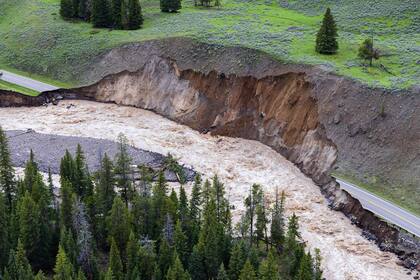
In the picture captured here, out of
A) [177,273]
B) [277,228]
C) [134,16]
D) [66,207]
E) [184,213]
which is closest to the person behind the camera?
[177,273]

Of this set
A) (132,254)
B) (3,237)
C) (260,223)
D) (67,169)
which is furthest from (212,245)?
(67,169)

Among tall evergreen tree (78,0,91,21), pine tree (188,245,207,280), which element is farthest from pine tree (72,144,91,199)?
tall evergreen tree (78,0,91,21)

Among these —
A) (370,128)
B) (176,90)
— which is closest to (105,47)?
(176,90)

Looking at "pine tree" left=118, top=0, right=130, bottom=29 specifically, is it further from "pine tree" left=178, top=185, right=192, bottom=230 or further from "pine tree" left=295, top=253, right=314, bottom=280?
"pine tree" left=295, top=253, right=314, bottom=280

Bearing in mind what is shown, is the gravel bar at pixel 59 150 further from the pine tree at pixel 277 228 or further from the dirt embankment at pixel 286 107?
the pine tree at pixel 277 228

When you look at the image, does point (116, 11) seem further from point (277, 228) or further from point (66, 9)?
point (277, 228)

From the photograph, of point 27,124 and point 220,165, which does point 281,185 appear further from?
point 27,124

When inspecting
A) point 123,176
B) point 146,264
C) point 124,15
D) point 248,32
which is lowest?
point 146,264
